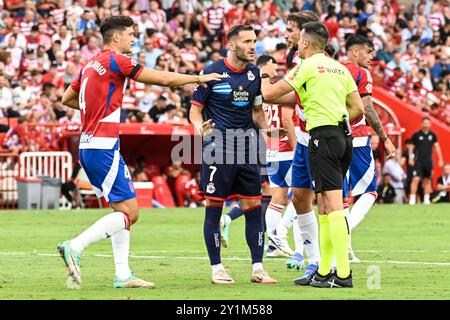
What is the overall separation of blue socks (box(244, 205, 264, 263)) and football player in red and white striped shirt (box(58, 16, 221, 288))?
4.24 ft

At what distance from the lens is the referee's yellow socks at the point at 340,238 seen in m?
11.6

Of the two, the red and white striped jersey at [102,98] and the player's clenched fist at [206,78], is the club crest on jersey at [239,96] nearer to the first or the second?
the player's clenched fist at [206,78]

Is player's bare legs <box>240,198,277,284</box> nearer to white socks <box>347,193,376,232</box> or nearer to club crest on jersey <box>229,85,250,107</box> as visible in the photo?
club crest on jersey <box>229,85,250,107</box>

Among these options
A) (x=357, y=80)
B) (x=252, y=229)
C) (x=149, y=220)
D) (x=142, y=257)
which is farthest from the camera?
(x=149, y=220)

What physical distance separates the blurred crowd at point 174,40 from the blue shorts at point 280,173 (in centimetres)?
1020

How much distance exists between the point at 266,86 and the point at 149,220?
11616 millimetres

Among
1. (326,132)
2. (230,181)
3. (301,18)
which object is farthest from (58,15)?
(326,132)

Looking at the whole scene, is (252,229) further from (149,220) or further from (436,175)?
(436,175)

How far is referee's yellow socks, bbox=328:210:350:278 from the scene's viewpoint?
11.6m

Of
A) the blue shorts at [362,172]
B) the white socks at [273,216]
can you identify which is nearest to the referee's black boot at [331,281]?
the blue shorts at [362,172]

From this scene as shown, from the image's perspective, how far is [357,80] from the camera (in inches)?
579

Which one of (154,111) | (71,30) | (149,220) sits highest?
(71,30)

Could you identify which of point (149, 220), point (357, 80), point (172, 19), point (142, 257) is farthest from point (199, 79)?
point (172, 19)

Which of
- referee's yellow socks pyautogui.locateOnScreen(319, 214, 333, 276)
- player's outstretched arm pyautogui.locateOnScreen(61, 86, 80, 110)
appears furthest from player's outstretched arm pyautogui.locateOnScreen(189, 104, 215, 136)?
referee's yellow socks pyautogui.locateOnScreen(319, 214, 333, 276)
